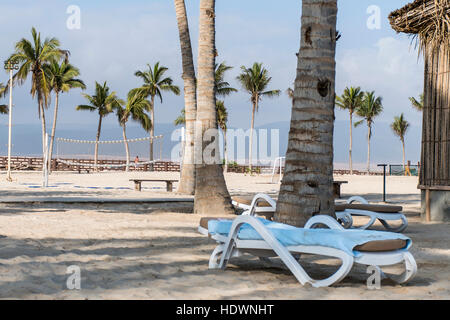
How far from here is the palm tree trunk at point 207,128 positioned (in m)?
10.9

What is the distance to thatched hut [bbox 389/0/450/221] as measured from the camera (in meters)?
10.1

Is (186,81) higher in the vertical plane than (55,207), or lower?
higher

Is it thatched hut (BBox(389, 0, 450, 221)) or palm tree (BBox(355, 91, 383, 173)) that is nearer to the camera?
thatched hut (BBox(389, 0, 450, 221))

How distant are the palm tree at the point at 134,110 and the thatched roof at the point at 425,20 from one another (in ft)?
137

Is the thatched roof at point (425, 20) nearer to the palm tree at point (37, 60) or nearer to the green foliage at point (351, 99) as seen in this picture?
the palm tree at point (37, 60)

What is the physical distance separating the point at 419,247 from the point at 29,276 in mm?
4619

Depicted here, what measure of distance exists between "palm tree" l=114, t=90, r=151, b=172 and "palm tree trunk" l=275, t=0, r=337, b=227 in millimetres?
45265

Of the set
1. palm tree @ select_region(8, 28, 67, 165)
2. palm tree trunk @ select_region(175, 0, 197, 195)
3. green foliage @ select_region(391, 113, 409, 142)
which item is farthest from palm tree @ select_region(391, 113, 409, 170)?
palm tree trunk @ select_region(175, 0, 197, 195)

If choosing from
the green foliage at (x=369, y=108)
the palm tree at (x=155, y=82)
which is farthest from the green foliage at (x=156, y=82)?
the green foliage at (x=369, y=108)

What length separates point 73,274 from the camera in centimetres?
472

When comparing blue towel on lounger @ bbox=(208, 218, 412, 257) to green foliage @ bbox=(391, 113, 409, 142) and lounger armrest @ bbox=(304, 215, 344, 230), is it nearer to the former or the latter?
lounger armrest @ bbox=(304, 215, 344, 230)

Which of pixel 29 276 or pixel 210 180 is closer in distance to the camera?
pixel 29 276
